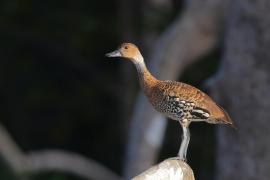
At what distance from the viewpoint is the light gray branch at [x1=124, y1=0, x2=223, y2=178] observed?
12.3 meters

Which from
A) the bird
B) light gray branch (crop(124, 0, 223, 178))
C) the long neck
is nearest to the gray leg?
the bird

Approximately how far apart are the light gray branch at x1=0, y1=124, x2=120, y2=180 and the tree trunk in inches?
155

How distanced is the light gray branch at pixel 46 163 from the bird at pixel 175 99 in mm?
8351

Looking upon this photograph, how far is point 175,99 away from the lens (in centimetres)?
502

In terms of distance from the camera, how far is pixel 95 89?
18062 mm

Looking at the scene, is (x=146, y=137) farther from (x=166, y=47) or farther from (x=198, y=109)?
(x=198, y=109)

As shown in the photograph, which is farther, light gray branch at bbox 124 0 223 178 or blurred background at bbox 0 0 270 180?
light gray branch at bbox 124 0 223 178

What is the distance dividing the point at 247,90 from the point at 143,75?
5.03 meters

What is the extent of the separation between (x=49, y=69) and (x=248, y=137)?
8.67 meters

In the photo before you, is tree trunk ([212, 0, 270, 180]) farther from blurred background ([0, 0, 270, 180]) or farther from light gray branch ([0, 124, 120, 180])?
light gray branch ([0, 124, 120, 180])

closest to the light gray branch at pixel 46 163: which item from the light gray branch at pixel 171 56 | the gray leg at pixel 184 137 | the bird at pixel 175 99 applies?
the light gray branch at pixel 171 56

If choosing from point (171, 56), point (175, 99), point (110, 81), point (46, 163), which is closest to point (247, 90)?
point (171, 56)

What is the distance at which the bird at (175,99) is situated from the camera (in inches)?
197

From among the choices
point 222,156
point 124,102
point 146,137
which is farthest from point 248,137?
point 124,102
